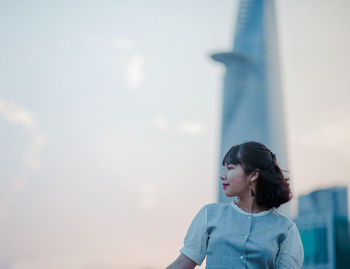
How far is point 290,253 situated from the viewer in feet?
9.82

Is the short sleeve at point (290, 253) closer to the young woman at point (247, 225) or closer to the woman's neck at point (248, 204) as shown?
the young woman at point (247, 225)

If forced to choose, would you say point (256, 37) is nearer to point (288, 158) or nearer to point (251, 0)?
point (251, 0)

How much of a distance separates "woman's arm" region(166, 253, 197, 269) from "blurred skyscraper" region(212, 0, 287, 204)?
95212 millimetres

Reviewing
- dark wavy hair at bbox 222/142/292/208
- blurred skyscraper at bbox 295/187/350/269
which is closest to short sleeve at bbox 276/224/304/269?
dark wavy hair at bbox 222/142/292/208

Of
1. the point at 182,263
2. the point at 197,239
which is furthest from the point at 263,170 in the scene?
the point at 182,263

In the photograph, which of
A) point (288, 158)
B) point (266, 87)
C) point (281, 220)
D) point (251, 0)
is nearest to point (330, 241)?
point (288, 158)

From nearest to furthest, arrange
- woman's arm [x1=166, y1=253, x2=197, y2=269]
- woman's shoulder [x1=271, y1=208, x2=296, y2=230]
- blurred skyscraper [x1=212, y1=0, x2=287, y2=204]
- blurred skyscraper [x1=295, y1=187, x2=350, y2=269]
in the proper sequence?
1. woman's arm [x1=166, y1=253, x2=197, y2=269]
2. woman's shoulder [x1=271, y1=208, x2=296, y2=230]
3. blurred skyscraper [x1=295, y1=187, x2=350, y2=269]
4. blurred skyscraper [x1=212, y1=0, x2=287, y2=204]

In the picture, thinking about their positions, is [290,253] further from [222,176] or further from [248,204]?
[222,176]

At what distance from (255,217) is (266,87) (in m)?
102

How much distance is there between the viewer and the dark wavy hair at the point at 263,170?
3096 mm

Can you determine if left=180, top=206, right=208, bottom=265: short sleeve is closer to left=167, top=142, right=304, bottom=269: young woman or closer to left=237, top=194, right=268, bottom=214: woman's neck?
left=167, top=142, right=304, bottom=269: young woman

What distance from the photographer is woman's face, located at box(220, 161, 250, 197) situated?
3.09 metres

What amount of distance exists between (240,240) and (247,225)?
0.11 meters

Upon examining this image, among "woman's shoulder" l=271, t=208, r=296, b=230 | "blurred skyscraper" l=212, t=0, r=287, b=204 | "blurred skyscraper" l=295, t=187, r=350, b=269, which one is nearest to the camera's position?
"woman's shoulder" l=271, t=208, r=296, b=230
